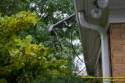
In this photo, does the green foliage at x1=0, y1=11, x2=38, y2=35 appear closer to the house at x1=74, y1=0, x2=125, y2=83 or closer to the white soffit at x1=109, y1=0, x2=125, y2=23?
the house at x1=74, y1=0, x2=125, y2=83

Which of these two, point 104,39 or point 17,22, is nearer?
point 17,22

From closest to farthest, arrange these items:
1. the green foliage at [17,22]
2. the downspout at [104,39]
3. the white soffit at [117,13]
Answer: the green foliage at [17,22], the white soffit at [117,13], the downspout at [104,39]

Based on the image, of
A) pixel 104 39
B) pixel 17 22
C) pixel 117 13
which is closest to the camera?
pixel 17 22

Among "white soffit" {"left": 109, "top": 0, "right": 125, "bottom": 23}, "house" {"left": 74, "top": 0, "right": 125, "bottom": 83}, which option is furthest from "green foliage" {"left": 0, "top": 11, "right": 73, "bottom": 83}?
"white soffit" {"left": 109, "top": 0, "right": 125, "bottom": 23}

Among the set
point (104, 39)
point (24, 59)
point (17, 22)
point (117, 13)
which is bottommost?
point (24, 59)

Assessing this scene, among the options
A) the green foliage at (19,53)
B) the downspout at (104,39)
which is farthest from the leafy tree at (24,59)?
the downspout at (104,39)

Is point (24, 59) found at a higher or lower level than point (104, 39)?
lower

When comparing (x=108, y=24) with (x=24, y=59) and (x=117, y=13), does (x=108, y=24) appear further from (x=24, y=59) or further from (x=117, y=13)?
(x=24, y=59)

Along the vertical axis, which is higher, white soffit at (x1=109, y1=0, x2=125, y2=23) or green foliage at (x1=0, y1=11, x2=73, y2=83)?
white soffit at (x1=109, y1=0, x2=125, y2=23)

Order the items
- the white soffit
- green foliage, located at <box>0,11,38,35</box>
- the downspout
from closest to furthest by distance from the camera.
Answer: green foliage, located at <box>0,11,38,35</box> → the white soffit → the downspout

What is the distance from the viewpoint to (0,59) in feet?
16.8

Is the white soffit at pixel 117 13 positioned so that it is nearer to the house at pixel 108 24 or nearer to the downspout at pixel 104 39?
the house at pixel 108 24

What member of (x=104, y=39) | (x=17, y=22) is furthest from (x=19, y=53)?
(x=104, y=39)

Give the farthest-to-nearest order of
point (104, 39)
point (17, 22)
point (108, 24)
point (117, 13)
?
point (104, 39)
point (108, 24)
point (117, 13)
point (17, 22)
